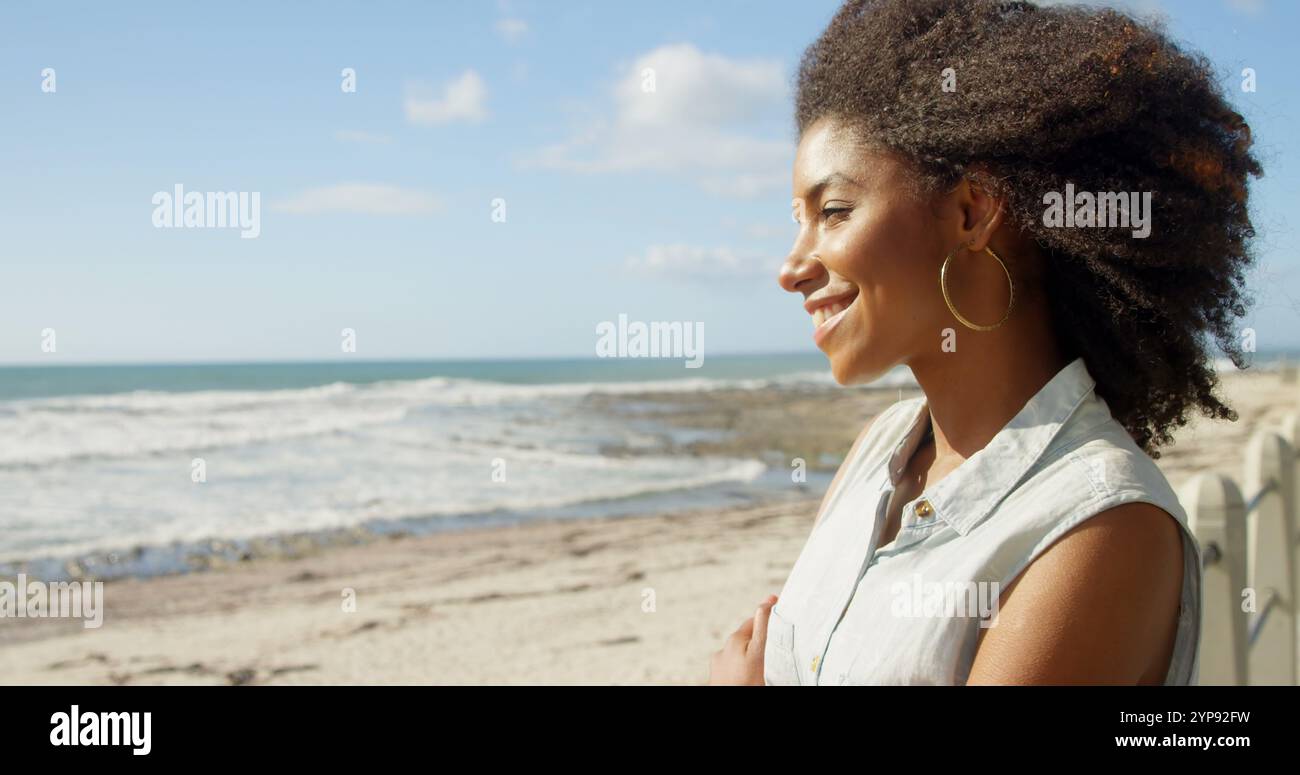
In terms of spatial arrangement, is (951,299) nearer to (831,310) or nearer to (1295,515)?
(831,310)

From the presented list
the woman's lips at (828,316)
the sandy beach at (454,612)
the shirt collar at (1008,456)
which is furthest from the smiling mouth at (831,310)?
the sandy beach at (454,612)

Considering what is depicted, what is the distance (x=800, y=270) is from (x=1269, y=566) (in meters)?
3.01

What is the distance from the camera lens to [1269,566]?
370cm

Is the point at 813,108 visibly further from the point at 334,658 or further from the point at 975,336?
the point at 334,658

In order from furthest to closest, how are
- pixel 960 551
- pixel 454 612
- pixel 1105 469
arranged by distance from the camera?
pixel 454 612
pixel 960 551
pixel 1105 469

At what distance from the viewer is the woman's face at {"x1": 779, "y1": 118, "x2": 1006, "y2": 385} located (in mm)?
1664

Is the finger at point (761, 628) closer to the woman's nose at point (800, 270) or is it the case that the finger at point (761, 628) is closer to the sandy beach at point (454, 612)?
the woman's nose at point (800, 270)

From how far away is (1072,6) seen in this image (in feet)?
5.90

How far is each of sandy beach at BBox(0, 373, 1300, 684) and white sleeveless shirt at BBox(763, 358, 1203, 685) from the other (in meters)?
4.13

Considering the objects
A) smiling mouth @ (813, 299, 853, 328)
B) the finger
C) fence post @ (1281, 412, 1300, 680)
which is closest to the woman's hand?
the finger

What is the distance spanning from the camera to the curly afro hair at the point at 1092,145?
1.65 meters

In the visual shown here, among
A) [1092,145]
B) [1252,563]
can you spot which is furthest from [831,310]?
[1252,563]

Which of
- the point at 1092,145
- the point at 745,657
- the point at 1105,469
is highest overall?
the point at 1092,145
